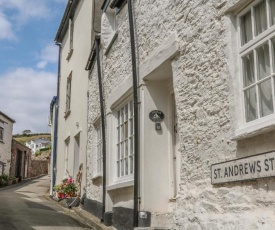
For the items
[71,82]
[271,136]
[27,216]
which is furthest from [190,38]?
[71,82]

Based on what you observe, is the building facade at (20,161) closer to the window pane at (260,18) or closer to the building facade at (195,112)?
the building facade at (195,112)

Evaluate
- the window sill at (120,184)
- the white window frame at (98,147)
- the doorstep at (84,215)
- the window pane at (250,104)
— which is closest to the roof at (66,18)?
the white window frame at (98,147)

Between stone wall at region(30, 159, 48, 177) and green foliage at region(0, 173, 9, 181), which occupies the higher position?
stone wall at region(30, 159, 48, 177)

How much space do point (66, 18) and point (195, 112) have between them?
493 inches

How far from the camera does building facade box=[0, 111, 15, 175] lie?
108 feet

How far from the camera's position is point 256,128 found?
4.25 metres

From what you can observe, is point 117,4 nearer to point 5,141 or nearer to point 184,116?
point 184,116

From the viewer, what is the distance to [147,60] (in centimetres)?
711

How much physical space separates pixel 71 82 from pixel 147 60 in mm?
9138

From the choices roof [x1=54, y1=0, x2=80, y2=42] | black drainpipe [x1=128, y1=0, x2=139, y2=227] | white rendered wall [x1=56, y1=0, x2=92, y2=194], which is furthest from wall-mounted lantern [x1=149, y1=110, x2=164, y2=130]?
roof [x1=54, y1=0, x2=80, y2=42]

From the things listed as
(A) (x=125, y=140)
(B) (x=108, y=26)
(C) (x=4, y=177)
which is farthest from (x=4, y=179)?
(A) (x=125, y=140)

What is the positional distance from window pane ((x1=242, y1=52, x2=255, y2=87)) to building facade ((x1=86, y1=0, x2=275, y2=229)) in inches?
0.4

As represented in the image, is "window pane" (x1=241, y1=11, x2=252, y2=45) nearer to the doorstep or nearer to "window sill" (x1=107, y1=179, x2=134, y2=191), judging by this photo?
"window sill" (x1=107, y1=179, x2=134, y2=191)

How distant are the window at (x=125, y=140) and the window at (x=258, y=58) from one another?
348cm
